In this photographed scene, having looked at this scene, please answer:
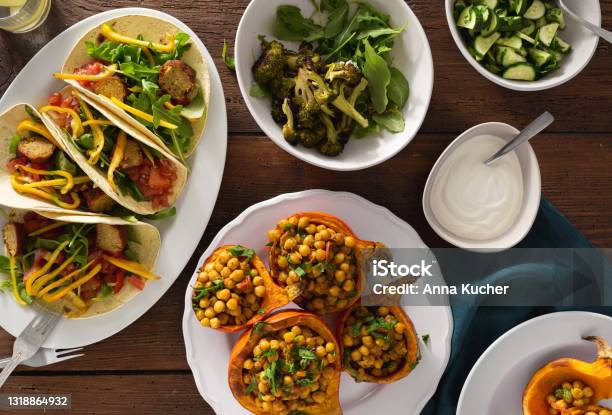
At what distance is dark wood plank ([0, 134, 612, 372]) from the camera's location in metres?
2.18

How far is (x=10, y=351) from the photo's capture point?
7.15ft

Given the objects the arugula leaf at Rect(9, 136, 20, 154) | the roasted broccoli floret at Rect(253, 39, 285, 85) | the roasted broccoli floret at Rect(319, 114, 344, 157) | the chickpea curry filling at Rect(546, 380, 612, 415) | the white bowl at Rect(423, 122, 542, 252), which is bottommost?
the chickpea curry filling at Rect(546, 380, 612, 415)

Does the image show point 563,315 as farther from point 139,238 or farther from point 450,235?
point 139,238

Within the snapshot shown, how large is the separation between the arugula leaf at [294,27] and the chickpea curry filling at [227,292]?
769mm

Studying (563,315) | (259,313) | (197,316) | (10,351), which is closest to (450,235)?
(563,315)

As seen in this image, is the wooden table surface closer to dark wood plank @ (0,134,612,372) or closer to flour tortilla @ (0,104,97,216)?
dark wood plank @ (0,134,612,372)

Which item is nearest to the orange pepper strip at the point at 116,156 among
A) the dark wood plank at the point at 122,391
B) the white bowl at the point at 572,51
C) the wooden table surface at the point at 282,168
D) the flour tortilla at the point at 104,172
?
the flour tortilla at the point at 104,172

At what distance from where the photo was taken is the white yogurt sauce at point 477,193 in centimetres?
205

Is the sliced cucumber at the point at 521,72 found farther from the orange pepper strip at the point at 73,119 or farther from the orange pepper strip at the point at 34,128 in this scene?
the orange pepper strip at the point at 34,128

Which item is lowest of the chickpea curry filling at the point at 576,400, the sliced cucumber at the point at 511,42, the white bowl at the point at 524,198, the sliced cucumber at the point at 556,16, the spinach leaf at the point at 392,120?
the chickpea curry filling at the point at 576,400

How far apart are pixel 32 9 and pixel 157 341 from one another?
51.1 inches

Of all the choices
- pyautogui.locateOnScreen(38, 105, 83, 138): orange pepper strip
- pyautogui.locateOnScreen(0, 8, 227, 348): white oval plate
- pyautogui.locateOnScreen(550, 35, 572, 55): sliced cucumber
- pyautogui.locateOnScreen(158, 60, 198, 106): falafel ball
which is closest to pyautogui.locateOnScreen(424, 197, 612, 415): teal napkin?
pyautogui.locateOnScreen(550, 35, 572, 55): sliced cucumber

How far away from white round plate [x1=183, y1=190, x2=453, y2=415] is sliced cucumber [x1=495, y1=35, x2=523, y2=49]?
707 mm

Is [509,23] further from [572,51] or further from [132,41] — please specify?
[132,41]
